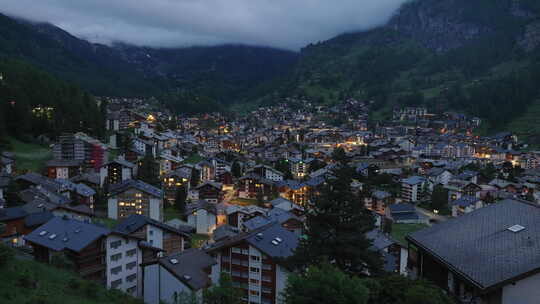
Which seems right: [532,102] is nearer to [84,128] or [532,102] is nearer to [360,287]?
[84,128]

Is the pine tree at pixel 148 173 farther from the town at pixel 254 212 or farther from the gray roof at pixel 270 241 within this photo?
the gray roof at pixel 270 241

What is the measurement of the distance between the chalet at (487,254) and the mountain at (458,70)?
10944cm

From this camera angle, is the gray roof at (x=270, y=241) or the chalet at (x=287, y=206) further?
the chalet at (x=287, y=206)

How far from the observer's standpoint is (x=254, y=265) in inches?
858

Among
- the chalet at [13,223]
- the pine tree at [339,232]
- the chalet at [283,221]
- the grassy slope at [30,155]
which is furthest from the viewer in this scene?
the grassy slope at [30,155]

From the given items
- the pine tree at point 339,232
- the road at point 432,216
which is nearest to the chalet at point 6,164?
the pine tree at point 339,232

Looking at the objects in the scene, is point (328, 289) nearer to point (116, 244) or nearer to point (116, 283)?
point (116, 244)

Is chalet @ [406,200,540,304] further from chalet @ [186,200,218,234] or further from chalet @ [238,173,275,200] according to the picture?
chalet @ [238,173,275,200]

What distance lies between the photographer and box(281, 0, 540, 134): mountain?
116 m

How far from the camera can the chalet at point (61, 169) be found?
4550 cm

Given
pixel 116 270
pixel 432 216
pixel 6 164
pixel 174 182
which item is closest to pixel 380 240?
pixel 116 270

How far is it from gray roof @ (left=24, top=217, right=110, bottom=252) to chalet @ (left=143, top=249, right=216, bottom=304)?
3.03m

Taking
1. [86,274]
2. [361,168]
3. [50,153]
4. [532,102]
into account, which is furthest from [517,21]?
[86,274]

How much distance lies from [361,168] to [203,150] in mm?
35695
